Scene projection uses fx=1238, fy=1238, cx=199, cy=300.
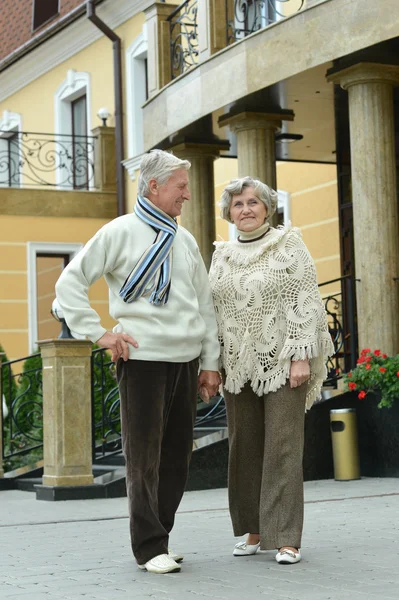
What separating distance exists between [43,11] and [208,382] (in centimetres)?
2106

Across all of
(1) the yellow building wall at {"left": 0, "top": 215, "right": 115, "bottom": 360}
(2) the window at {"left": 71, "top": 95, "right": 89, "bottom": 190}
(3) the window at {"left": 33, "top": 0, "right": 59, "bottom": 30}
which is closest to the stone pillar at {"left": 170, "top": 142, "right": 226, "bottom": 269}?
(2) the window at {"left": 71, "top": 95, "right": 89, "bottom": 190}

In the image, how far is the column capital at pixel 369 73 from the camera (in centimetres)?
1169

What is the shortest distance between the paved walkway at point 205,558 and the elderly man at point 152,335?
32 cm

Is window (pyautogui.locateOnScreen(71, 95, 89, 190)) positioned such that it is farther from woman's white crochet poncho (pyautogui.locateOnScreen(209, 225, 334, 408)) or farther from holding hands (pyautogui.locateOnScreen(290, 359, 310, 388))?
holding hands (pyautogui.locateOnScreen(290, 359, 310, 388))

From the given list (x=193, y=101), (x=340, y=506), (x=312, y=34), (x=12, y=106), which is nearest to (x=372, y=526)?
(x=340, y=506)

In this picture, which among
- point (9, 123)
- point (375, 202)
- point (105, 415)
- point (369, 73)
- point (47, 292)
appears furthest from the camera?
point (9, 123)

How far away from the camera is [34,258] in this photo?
21484 mm

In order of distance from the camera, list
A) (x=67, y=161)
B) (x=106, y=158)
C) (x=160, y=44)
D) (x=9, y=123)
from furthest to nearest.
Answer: (x=9, y=123), (x=67, y=161), (x=106, y=158), (x=160, y=44)

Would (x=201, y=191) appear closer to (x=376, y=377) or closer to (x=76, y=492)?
(x=376, y=377)

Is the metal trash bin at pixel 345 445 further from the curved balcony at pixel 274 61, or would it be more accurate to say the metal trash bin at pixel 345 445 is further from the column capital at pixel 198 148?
the column capital at pixel 198 148

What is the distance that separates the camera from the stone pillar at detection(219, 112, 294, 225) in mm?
13578

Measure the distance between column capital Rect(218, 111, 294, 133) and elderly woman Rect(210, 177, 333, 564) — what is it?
7.25m

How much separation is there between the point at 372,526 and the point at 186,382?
2.06 m

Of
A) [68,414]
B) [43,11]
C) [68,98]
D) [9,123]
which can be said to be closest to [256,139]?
[68,414]
